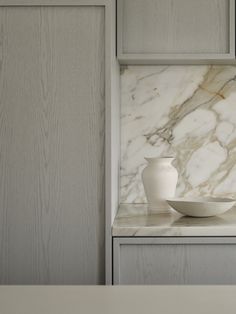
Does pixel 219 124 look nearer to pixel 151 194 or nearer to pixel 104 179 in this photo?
pixel 151 194

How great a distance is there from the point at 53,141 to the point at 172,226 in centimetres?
60

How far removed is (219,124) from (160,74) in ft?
1.44

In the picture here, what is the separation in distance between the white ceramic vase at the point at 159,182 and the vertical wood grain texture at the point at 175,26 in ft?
1.80

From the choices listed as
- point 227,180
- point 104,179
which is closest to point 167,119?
point 227,180

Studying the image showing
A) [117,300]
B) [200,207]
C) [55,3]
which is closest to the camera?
[117,300]

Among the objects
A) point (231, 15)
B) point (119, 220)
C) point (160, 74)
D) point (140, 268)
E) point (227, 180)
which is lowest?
point (140, 268)

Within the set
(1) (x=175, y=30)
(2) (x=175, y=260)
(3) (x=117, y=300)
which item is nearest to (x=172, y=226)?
(2) (x=175, y=260)

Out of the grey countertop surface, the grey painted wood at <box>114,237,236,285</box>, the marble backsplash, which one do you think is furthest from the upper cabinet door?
the grey countertop surface

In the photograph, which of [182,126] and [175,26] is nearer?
[175,26]

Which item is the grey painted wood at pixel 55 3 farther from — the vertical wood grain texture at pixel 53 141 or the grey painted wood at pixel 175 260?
the grey painted wood at pixel 175 260

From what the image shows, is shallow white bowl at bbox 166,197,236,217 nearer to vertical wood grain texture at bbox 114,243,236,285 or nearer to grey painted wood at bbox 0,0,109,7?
vertical wood grain texture at bbox 114,243,236,285

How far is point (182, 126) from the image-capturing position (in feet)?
8.64

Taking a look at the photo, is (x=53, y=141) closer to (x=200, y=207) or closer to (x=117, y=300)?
(x=200, y=207)

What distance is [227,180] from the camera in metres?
2.63
